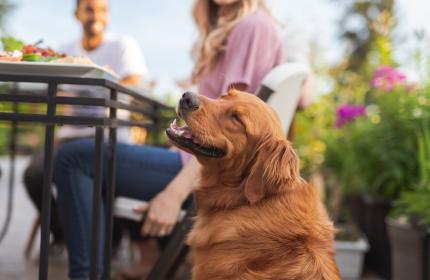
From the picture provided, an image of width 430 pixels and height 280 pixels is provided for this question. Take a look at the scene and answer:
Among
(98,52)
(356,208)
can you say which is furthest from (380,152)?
(98,52)

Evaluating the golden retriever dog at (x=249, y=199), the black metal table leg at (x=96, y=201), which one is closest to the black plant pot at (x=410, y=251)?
the golden retriever dog at (x=249, y=199)

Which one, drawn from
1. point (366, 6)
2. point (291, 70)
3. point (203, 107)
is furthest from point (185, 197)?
point (366, 6)

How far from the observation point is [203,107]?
2.05 m

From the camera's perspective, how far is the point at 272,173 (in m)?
2.01

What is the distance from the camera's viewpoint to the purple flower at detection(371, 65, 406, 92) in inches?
171

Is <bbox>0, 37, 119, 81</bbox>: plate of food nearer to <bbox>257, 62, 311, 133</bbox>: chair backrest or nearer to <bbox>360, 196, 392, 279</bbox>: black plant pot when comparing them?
<bbox>257, 62, 311, 133</bbox>: chair backrest

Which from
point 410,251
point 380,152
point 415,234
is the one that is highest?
point 380,152

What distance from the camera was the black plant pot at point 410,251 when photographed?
3.22 metres

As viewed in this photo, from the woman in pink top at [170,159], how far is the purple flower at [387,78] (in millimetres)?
1910

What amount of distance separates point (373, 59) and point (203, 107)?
3524mm

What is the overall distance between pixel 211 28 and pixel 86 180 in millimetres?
1079

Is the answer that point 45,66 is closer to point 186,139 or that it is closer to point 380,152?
point 186,139

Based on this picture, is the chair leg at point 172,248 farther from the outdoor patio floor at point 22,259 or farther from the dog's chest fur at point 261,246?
the outdoor patio floor at point 22,259

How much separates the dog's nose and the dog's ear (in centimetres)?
31
